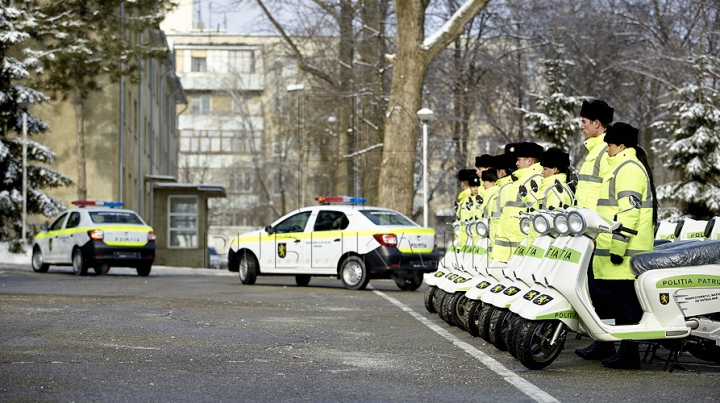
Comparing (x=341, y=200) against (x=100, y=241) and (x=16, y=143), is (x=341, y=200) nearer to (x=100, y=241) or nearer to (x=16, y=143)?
(x=100, y=241)

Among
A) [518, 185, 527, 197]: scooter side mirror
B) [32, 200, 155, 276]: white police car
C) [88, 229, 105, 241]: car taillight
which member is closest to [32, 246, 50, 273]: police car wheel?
[32, 200, 155, 276]: white police car

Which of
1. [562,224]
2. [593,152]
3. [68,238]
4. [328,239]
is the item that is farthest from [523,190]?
[68,238]

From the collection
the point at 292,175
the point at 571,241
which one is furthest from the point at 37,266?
the point at 292,175

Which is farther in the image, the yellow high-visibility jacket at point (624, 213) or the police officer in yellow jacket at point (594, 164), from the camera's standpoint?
the police officer in yellow jacket at point (594, 164)

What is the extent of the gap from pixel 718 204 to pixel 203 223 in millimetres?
21561

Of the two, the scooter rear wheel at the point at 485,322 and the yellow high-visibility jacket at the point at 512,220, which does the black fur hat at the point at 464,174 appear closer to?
the yellow high-visibility jacket at the point at 512,220

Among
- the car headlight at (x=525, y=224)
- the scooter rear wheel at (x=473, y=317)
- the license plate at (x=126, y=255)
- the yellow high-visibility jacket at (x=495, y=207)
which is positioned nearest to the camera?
the car headlight at (x=525, y=224)

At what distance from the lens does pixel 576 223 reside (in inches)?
325

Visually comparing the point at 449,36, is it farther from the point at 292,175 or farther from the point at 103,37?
the point at 292,175

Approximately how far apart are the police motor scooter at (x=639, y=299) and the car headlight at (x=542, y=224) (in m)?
0.21

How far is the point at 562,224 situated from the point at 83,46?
2585 cm

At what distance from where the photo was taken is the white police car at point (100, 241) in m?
23.5

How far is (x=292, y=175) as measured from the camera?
6359cm

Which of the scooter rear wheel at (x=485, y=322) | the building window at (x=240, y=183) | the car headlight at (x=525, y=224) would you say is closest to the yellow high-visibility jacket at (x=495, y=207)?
the car headlight at (x=525, y=224)
